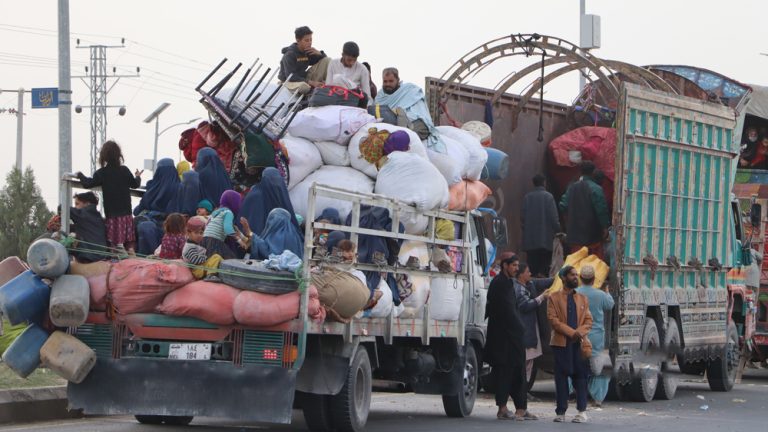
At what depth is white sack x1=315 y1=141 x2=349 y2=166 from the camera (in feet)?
44.9

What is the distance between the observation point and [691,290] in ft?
61.7

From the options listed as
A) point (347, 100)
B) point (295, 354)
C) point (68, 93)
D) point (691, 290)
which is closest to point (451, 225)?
point (347, 100)

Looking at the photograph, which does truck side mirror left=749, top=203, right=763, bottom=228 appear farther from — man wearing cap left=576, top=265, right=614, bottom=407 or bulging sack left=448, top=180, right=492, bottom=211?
bulging sack left=448, top=180, right=492, bottom=211

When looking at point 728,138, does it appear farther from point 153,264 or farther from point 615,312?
point 153,264

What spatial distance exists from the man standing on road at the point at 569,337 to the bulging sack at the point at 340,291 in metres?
3.37

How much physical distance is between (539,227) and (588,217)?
639 millimetres

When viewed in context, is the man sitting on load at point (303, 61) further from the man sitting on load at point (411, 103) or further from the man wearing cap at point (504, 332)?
the man wearing cap at point (504, 332)

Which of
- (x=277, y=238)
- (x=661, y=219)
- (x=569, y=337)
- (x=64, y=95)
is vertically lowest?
(x=569, y=337)

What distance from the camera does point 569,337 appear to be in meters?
14.2

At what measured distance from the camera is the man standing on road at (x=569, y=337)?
14.2 meters

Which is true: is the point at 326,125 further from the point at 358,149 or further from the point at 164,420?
the point at 164,420

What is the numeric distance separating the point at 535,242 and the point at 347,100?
448 centimetres

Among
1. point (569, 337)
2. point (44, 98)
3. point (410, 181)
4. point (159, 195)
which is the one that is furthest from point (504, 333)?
point (44, 98)

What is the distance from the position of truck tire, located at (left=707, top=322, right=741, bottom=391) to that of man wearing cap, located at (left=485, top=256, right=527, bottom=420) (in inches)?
261
